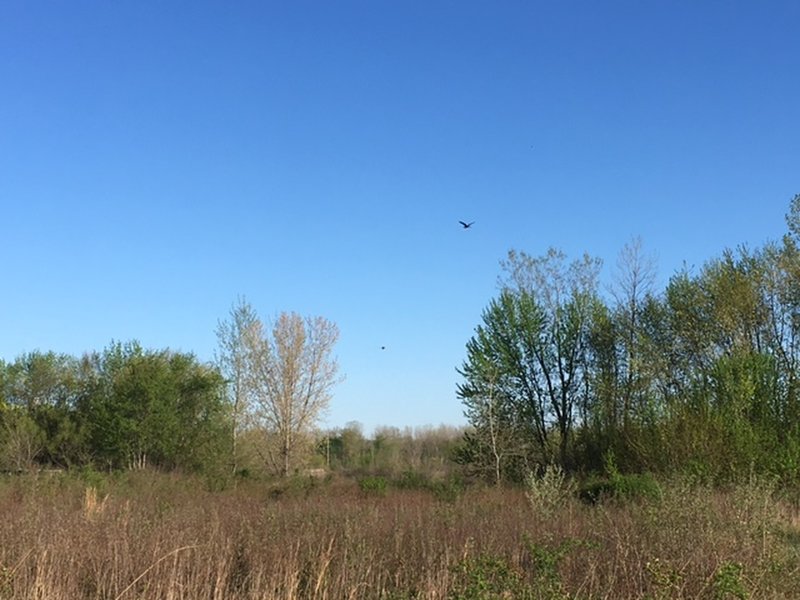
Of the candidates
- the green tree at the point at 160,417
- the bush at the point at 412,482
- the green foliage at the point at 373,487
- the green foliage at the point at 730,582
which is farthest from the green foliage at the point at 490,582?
the green tree at the point at 160,417

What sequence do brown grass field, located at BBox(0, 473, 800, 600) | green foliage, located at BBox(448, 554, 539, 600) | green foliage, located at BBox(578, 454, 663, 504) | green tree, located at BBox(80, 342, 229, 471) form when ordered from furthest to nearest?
green tree, located at BBox(80, 342, 229, 471), green foliage, located at BBox(578, 454, 663, 504), brown grass field, located at BBox(0, 473, 800, 600), green foliage, located at BBox(448, 554, 539, 600)

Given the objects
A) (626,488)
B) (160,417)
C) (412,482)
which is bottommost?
(412,482)

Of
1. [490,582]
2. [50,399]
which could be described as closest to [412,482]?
[50,399]

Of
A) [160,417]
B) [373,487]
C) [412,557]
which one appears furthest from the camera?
[160,417]

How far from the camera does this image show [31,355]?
37.3 meters

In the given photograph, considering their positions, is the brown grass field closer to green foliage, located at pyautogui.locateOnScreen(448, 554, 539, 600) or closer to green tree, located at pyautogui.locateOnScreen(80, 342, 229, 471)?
green foliage, located at pyautogui.locateOnScreen(448, 554, 539, 600)

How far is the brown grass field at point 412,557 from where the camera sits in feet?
21.5

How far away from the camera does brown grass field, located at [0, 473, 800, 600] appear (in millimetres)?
6539

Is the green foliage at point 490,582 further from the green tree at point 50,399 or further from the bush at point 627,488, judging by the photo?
the green tree at point 50,399

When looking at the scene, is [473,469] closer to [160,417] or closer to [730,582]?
[160,417]

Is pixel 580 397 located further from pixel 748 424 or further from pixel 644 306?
pixel 748 424

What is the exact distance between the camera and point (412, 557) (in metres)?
8.62

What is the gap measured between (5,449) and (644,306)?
1067 inches

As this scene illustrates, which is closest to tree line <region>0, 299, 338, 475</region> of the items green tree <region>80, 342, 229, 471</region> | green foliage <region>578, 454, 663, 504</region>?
green tree <region>80, 342, 229, 471</region>
